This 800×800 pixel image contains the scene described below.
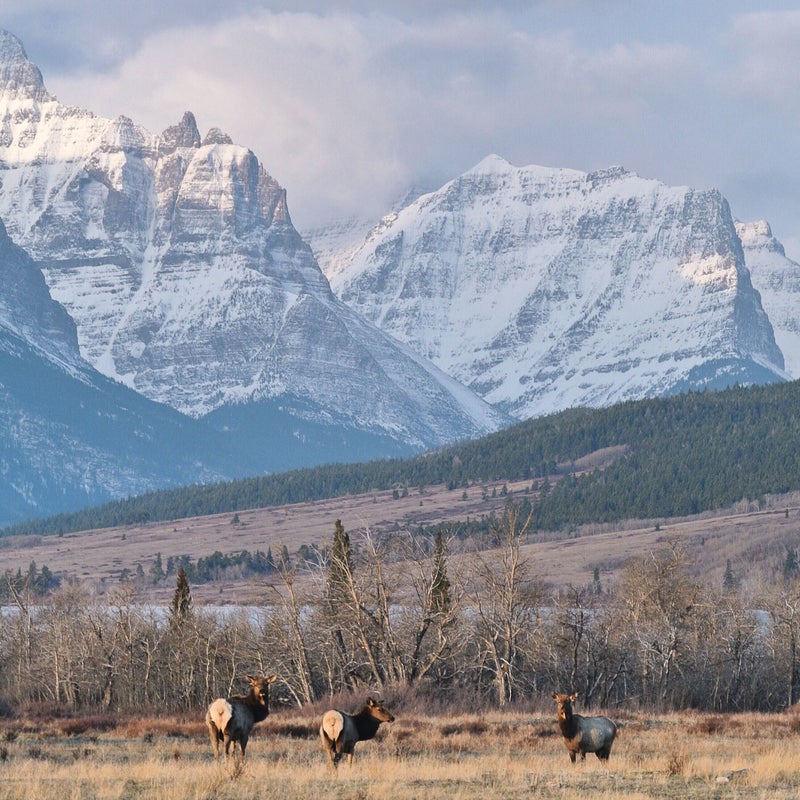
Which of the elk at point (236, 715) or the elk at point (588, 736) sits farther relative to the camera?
the elk at point (588, 736)

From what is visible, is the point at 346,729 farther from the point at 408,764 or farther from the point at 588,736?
the point at 588,736

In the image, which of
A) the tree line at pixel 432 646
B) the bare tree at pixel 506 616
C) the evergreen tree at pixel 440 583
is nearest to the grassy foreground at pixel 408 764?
the tree line at pixel 432 646

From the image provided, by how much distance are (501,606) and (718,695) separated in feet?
46.7

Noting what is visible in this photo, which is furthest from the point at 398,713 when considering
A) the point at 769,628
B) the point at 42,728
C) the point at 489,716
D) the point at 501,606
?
the point at 769,628

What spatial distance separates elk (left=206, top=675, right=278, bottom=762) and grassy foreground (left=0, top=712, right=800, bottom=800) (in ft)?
3.12

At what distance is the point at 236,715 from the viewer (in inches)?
1585

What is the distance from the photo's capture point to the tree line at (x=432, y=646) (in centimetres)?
8600

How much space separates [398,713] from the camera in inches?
2758

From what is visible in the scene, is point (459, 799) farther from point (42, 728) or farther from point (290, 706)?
point (290, 706)

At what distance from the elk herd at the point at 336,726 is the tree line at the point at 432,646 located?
36.2m

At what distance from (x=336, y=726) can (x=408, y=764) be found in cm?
234

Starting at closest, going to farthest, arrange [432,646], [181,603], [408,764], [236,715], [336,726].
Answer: [236,715] < [336,726] < [408,764] < [432,646] < [181,603]

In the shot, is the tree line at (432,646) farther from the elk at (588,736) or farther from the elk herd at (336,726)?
the elk herd at (336,726)

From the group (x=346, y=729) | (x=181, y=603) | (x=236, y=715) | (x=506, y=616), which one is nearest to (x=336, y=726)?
(x=346, y=729)
